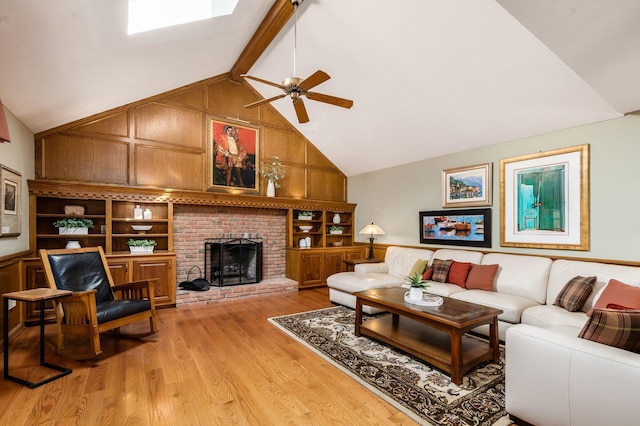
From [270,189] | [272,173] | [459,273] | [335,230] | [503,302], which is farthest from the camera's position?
[335,230]

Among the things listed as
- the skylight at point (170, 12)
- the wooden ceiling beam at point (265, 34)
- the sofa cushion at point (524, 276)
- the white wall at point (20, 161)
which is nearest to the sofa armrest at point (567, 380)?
the sofa cushion at point (524, 276)

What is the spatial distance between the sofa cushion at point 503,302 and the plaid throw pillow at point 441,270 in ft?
1.85

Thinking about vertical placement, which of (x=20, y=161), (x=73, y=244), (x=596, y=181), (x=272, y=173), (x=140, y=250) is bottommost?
(x=140, y=250)

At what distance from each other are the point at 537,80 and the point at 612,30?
4.26 feet

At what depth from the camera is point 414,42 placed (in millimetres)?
3584

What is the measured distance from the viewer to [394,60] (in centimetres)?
399

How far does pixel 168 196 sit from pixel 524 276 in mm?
5191

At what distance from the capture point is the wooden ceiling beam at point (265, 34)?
3.87 meters

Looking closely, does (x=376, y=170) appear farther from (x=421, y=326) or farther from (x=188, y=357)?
(x=188, y=357)

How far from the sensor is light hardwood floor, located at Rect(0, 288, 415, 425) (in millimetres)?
2068

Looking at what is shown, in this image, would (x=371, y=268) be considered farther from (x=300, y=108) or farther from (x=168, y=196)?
(x=168, y=196)

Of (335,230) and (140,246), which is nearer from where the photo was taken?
(140,246)

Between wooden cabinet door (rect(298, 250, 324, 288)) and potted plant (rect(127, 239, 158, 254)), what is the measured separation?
2595mm

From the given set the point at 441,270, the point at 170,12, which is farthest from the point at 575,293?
the point at 170,12
